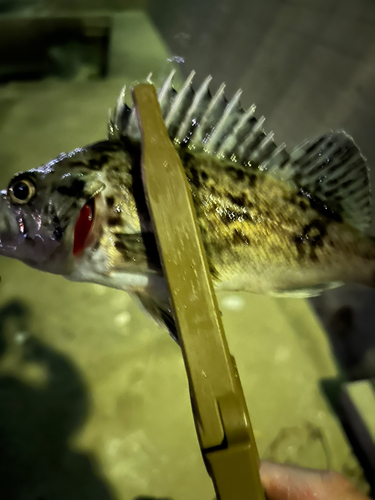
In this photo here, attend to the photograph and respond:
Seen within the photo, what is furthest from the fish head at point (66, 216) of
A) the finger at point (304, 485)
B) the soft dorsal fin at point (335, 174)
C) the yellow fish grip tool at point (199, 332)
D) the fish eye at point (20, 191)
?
the finger at point (304, 485)

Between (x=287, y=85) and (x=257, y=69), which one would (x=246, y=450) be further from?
(x=257, y=69)

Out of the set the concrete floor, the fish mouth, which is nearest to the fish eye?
the fish mouth

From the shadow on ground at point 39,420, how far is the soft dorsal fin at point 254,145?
923mm

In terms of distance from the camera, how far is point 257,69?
5.97ft

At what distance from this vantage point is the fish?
0.68 m

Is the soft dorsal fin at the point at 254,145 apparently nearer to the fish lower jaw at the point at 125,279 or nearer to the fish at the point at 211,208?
the fish at the point at 211,208

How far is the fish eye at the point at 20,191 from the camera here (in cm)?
68

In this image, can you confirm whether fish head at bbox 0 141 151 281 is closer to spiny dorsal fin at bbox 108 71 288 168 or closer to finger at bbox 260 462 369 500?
spiny dorsal fin at bbox 108 71 288 168

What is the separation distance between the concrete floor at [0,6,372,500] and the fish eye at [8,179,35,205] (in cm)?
79

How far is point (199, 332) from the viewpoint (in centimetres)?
54

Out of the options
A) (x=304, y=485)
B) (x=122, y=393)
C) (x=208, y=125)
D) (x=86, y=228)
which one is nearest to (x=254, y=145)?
(x=208, y=125)

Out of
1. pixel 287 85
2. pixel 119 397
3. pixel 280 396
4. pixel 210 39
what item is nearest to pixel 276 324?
pixel 280 396

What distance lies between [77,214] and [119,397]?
848 mm

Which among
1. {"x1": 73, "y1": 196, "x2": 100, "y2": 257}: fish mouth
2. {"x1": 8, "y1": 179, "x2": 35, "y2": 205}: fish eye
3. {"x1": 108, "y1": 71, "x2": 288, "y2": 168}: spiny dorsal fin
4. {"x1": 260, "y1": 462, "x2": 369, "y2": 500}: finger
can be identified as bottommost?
{"x1": 260, "y1": 462, "x2": 369, "y2": 500}: finger
